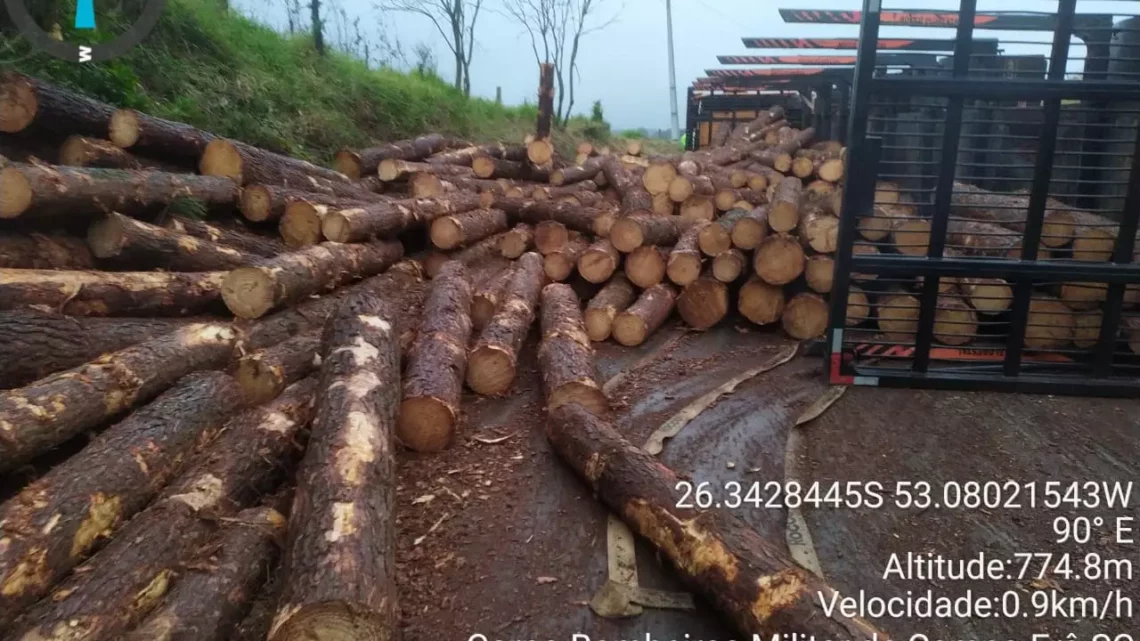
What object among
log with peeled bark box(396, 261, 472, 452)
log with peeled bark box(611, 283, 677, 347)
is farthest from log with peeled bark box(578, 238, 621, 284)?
log with peeled bark box(396, 261, 472, 452)

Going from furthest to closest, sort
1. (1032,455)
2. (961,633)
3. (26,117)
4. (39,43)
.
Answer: (39,43) → (26,117) → (1032,455) → (961,633)

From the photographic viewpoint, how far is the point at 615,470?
115 inches

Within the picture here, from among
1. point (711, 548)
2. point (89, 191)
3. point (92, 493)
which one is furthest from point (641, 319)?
point (89, 191)

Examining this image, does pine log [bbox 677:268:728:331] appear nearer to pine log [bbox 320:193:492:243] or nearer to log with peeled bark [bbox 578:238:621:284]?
log with peeled bark [bbox 578:238:621:284]

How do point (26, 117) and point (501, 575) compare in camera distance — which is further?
point (26, 117)

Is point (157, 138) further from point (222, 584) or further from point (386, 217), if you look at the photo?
point (222, 584)

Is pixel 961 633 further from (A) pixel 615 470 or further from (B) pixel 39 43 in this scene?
(B) pixel 39 43

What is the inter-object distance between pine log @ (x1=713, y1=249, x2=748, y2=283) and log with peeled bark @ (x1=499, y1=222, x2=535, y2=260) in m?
2.07

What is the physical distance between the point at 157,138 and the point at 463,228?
8.28 ft

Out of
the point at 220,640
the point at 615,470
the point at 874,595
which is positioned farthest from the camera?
the point at 615,470

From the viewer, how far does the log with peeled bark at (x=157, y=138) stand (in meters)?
5.12

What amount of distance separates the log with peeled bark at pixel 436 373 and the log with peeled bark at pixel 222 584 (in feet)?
2.90

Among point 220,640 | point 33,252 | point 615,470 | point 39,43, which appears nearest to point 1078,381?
point 615,470

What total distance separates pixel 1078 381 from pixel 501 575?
371cm
